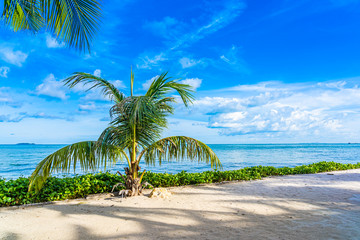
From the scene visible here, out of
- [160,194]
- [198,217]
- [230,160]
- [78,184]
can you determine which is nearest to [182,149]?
[160,194]

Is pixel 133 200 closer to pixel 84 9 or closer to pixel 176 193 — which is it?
pixel 176 193

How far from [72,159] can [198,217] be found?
3061 mm

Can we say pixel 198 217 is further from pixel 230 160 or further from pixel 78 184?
pixel 230 160

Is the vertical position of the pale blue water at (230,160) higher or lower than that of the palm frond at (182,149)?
lower

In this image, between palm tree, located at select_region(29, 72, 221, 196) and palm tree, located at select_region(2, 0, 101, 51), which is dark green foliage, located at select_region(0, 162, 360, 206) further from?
palm tree, located at select_region(2, 0, 101, 51)

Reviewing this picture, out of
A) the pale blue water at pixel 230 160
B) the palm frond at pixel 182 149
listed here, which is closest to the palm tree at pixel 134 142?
the palm frond at pixel 182 149

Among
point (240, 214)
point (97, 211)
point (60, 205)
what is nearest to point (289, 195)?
point (240, 214)

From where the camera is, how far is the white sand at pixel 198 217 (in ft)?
12.2

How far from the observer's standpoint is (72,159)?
5.12 metres

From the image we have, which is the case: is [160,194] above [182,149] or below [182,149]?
below

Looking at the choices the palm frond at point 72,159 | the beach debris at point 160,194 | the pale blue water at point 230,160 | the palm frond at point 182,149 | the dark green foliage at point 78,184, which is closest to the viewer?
the palm frond at point 72,159

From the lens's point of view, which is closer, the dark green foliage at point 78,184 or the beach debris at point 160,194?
the dark green foliage at point 78,184

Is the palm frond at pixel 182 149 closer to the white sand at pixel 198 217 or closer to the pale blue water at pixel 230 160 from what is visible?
the white sand at pixel 198 217

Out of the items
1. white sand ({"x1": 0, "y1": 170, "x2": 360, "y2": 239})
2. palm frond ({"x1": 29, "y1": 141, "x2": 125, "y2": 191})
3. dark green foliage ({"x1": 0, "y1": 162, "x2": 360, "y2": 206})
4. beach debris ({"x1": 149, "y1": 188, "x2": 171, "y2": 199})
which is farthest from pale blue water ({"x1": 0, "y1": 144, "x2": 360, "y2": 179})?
white sand ({"x1": 0, "y1": 170, "x2": 360, "y2": 239})
